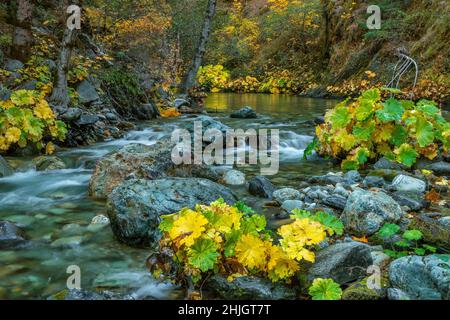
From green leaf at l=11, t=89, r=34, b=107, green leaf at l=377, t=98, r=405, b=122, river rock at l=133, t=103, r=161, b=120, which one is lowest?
river rock at l=133, t=103, r=161, b=120

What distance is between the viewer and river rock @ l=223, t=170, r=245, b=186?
17.7 feet

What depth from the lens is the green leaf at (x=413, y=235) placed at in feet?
10.0

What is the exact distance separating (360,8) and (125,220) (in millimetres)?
19218

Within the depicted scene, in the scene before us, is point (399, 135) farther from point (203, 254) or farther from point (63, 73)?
point (63, 73)

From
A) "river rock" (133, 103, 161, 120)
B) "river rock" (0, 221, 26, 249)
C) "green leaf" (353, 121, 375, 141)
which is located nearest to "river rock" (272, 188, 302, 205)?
"green leaf" (353, 121, 375, 141)

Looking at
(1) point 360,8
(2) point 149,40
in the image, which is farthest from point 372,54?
(2) point 149,40

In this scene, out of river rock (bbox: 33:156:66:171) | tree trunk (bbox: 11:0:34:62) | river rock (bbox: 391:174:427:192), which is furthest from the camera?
tree trunk (bbox: 11:0:34:62)

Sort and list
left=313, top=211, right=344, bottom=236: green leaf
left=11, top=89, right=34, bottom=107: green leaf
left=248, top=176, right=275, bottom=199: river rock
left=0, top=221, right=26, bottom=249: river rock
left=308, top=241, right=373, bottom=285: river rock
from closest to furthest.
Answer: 1. left=308, top=241, right=373, bottom=285: river rock
2. left=313, top=211, right=344, bottom=236: green leaf
3. left=0, top=221, right=26, bottom=249: river rock
4. left=248, top=176, right=275, bottom=199: river rock
5. left=11, top=89, right=34, bottom=107: green leaf

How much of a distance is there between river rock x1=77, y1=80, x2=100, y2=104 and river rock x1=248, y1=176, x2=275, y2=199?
5.06 metres

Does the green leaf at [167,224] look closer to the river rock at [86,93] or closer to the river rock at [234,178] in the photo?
the river rock at [234,178]

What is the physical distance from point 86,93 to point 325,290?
7.60 m

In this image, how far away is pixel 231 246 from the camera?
8.96ft

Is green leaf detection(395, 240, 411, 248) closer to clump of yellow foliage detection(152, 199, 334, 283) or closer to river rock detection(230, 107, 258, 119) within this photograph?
clump of yellow foliage detection(152, 199, 334, 283)
